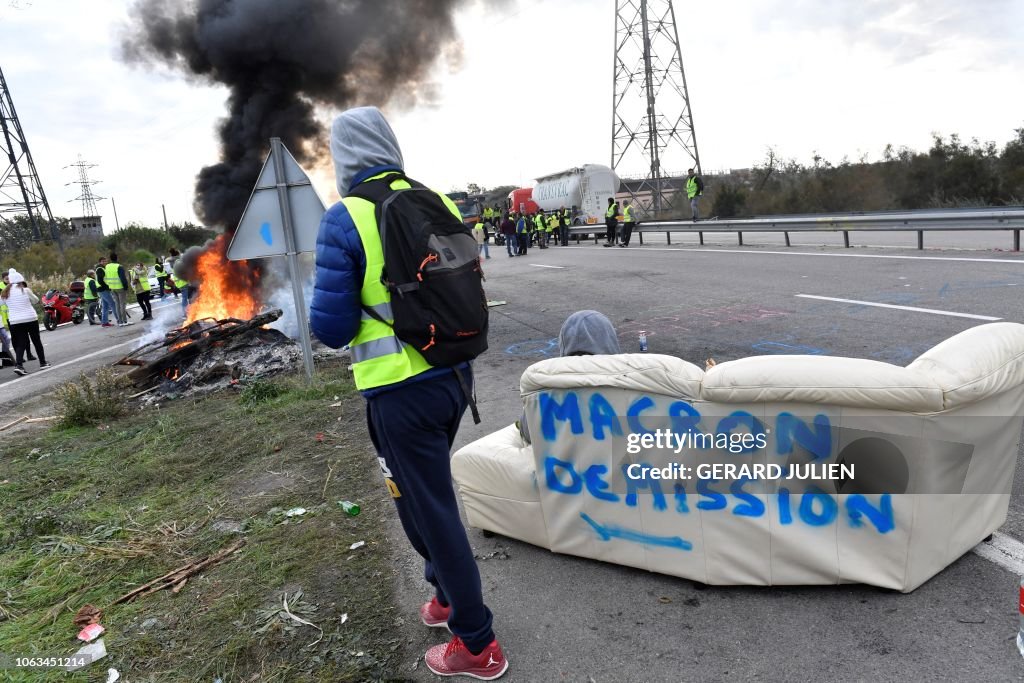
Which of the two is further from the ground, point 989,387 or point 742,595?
point 989,387

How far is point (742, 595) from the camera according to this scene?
292 centimetres

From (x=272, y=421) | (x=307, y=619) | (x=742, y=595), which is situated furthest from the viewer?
(x=272, y=421)

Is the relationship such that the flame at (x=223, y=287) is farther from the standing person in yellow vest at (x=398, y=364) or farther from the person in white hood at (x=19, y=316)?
the standing person in yellow vest at (x=398, y=364)

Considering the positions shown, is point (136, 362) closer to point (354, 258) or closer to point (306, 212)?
point (306, 212)

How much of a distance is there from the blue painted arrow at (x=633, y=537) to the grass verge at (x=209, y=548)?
1006mm

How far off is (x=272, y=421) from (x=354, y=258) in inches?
179

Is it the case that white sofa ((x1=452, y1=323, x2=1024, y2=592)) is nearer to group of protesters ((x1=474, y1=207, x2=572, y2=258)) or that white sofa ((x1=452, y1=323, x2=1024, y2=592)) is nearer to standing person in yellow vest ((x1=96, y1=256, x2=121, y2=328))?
standing person in yellow vest ((x1=96, y1=256, x2=121, y2=328))

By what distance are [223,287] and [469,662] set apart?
14023 millimetres

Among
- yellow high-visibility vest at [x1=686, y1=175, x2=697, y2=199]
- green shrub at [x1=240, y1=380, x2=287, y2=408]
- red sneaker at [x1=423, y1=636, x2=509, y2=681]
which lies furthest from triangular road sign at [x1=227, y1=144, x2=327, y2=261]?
yellow high-visibility vest at [x1=686, y1=175, x2=697, y2=199]

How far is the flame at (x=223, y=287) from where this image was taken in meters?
14.7

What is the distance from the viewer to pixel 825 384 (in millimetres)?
2637

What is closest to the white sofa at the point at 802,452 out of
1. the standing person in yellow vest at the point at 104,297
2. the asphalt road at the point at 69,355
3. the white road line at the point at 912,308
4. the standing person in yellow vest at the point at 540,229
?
the white road line at the point at 912,308

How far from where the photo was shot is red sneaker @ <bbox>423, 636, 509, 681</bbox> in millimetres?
2631

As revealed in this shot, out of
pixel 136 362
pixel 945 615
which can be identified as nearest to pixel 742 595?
pixel 945 615
